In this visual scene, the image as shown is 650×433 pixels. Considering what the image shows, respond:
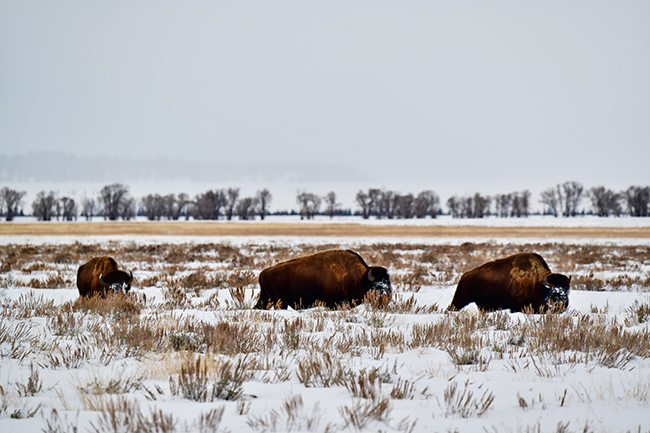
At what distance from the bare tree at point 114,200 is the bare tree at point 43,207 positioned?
1236 cm

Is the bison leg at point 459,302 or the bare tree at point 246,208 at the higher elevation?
the bare tree at point 246,208

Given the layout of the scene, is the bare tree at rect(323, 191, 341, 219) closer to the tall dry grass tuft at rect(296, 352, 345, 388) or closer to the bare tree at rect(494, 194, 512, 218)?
the bare tree at rect(494, 194, 512, 218)

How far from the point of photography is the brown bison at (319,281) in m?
8.29

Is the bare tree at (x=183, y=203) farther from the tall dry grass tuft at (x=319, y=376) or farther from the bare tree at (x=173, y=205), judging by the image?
the tall dry grass tuft at (x=319, y=376)

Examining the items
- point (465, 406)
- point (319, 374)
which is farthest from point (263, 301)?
point (465, 406)

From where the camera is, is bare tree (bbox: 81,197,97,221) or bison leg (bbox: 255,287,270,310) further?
bare tree (bbox: 81,197,97,221)

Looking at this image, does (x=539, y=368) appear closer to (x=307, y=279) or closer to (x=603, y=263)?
(x=307, y=279)

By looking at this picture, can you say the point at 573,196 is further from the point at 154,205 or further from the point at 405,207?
the point at 154,205

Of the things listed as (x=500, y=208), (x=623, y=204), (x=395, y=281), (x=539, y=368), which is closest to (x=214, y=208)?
(x=500, y=208)

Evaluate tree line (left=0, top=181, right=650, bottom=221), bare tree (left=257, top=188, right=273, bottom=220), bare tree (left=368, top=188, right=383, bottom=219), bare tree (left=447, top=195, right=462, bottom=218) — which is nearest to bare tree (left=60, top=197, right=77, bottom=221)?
tree line (left=0, top=181, right=650, bottom=221)

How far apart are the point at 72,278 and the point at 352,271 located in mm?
9388

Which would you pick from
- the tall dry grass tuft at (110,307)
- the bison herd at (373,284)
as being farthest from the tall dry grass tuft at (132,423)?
the bison herd at (373,284)

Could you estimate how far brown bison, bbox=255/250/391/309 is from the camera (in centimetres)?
829

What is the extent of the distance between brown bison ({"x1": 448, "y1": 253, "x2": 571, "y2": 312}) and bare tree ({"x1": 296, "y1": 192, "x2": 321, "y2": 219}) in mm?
119485
